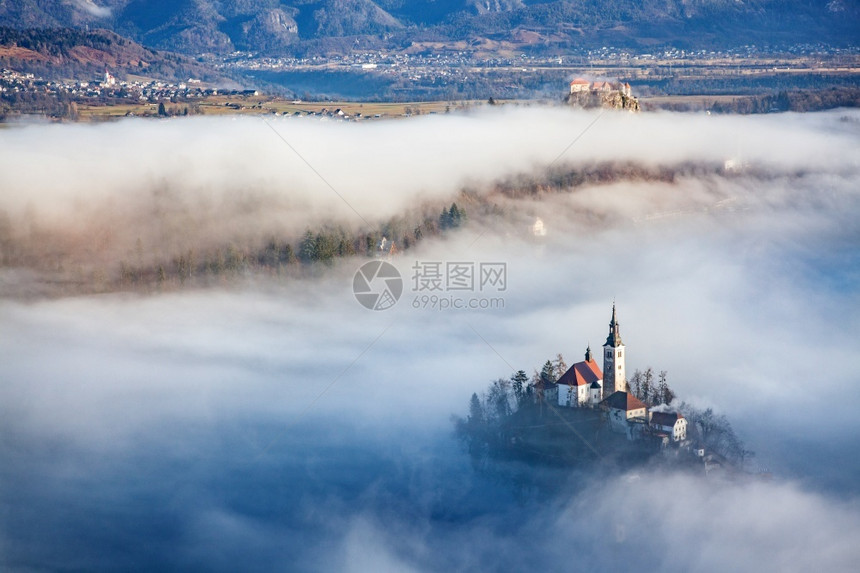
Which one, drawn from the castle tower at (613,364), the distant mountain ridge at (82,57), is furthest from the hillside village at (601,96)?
the castle tower at (613,364)

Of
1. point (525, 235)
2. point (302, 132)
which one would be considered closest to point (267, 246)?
point (525, 235)

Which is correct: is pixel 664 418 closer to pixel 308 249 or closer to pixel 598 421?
pixel 598 421

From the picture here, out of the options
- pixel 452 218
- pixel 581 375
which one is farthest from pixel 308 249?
pixel 581 375

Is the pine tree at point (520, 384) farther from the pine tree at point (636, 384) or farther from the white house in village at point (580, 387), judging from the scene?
the pine tree at point (636, 384)

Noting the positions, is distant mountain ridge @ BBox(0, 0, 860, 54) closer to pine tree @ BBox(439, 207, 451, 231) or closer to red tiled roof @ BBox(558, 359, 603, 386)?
pine tree @ BBox(439, 207, 451, 231)

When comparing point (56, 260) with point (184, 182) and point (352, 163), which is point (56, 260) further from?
point (352, 163)

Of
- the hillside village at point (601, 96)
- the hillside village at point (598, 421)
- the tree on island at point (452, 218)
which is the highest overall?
the hillside village at point (601, 96)
